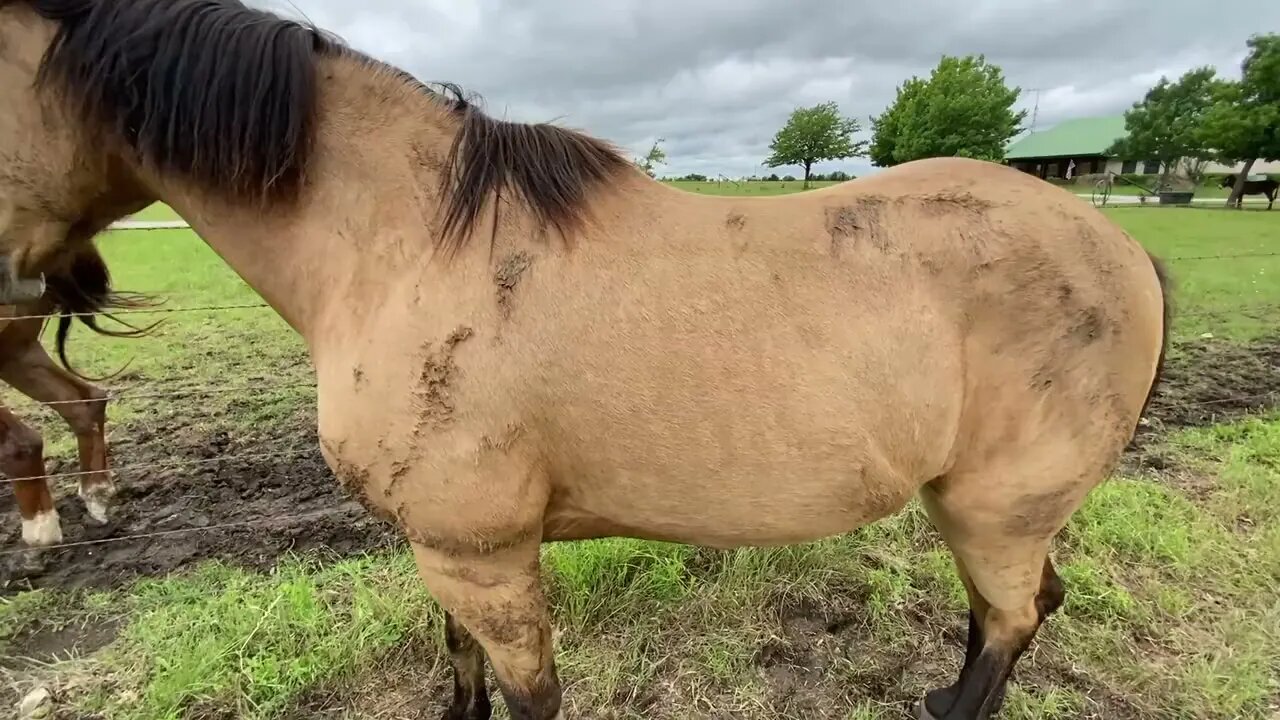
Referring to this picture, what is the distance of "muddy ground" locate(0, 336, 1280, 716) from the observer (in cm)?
255

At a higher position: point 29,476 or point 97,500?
point 29,476

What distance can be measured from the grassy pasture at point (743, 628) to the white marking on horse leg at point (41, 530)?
0.40 m

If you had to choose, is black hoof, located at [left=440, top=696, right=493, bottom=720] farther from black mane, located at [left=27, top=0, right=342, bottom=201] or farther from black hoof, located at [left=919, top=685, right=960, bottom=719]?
black mane, located at [left=27, top=0, right=342, bottom=201]

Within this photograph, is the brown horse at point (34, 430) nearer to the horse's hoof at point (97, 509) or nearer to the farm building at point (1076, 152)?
the horse's hoof at point (97, 509)

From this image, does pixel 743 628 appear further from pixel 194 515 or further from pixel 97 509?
pixel 97 509

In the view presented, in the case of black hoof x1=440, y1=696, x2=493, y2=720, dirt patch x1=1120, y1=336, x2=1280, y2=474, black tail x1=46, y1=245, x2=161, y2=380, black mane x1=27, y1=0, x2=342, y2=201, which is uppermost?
black mane x1=27, y1=0, x2=342, y2=201

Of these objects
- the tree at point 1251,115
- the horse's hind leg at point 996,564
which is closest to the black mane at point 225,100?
the horse's hind leg at point 996,564

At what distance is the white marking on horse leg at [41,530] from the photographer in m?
3.02

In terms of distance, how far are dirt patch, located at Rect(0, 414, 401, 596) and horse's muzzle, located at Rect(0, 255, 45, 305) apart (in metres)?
1.31

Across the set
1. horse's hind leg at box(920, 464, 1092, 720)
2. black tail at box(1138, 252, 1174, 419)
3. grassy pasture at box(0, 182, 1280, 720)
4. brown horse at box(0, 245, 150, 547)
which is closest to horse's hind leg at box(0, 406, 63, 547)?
brown horse at box(0, 245, 150, 547)

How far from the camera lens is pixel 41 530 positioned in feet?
9.97

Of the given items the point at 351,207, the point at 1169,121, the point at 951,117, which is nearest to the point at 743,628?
the point at 351,207

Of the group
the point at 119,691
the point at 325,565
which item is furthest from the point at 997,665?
the point at 119,691

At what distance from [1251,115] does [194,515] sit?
40282 mm
